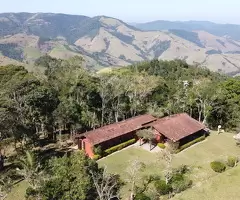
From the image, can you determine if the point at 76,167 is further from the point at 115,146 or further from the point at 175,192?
the point at 115,146

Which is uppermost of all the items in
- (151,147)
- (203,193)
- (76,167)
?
(76,167)

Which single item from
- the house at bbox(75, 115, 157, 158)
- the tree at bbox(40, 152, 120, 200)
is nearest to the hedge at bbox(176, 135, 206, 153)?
the house at bbox(75, 115, 157, 158)

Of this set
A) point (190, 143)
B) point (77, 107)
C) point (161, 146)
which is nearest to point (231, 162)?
point (190, 143)

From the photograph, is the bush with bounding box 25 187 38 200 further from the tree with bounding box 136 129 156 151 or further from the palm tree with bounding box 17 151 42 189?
the tree with bounding box 136 129 156 151

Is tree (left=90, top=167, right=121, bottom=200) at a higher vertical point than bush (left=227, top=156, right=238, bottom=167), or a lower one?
higher

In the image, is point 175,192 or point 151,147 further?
point 151,147

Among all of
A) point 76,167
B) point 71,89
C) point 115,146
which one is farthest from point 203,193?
point 71,89

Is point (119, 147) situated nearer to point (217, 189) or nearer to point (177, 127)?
point (177, 127)
